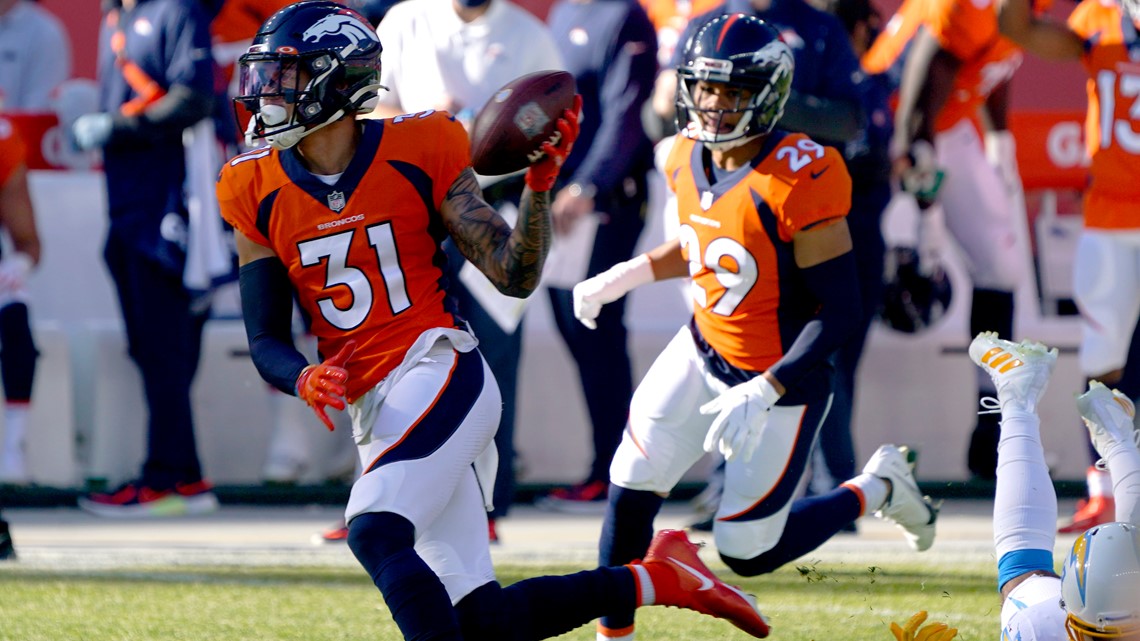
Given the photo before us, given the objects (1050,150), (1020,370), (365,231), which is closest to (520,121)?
(365,231)

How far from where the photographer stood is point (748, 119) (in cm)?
461

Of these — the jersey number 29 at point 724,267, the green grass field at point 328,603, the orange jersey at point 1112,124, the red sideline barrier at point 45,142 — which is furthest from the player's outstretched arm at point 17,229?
the orange jersey at point 1112,124

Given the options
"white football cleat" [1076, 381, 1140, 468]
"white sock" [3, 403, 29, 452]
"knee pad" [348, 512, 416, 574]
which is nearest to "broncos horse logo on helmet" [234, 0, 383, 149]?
"knee pad" [348, 512, 416, 574]

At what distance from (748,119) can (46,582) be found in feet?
8.24

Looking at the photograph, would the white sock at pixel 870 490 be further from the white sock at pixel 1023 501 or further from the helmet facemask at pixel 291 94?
the helmet facemask at pixel 291 94

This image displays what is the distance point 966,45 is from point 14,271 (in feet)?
11.8

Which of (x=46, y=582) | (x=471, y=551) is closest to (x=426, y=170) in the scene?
(x=471, y=551)

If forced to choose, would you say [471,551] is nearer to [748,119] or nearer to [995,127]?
[748,119]

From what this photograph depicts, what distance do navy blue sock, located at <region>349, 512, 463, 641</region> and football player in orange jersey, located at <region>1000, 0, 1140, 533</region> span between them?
3.27m

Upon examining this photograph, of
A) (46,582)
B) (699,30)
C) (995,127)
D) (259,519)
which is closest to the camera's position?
(699,30)

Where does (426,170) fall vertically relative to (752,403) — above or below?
above

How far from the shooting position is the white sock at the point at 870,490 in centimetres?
499

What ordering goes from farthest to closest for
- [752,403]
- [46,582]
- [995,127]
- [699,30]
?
[995,127] → [46,582] → [699,30] → [752,403]

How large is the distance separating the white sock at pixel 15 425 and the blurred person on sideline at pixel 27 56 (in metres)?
→ 2.23
